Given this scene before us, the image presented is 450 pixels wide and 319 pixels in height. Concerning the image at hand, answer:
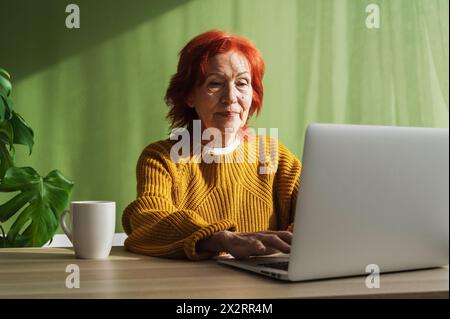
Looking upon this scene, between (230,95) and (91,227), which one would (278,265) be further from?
(230,95)

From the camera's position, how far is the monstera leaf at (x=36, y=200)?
2.39 meters

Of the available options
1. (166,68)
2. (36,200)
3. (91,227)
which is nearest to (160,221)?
(91,227)

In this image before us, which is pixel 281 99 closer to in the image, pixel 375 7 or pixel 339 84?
pixel 339 84

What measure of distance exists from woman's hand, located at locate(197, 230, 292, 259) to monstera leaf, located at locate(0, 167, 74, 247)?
4.50 ft

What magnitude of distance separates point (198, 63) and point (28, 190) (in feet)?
3.45

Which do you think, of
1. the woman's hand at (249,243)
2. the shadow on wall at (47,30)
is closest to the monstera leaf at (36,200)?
the shadow on wall at (47,30)

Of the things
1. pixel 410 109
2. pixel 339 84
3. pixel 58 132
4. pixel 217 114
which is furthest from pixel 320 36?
pixel 217 114

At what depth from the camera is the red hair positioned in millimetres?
1747

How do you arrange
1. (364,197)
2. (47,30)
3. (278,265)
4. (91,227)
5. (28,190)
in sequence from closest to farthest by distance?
(364,197) → (278,265) → (91,227) → (28,190) → (47,30)

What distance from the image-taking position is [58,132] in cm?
301

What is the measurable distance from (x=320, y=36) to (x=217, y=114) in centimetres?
186

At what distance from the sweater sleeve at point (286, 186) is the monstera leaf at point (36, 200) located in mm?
1055

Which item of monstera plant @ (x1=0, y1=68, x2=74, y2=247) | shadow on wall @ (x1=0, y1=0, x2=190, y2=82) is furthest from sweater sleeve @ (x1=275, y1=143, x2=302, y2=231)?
shadow on wall @ (x1=0, y1=0, x2=190, y2=82)

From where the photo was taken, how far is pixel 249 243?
117cm
